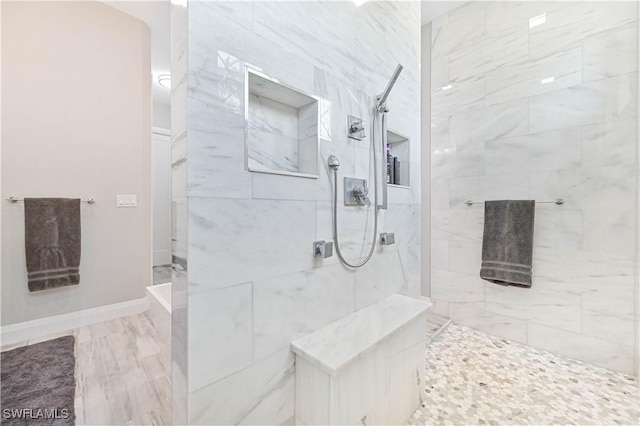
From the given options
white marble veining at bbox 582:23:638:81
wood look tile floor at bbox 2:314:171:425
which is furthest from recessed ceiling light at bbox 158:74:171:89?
white marble veining at bbox 582:23:638:81

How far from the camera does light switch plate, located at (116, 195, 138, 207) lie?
256 centimetres

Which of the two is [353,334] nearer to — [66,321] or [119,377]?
[119,377]

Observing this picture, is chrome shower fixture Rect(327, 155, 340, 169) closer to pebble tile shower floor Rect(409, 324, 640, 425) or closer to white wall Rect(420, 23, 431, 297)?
pebble tile shower floor Rect(409, 324, 640, 425)

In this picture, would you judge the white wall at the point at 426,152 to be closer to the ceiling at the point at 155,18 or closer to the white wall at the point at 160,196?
the ceiling at the point at 155,18

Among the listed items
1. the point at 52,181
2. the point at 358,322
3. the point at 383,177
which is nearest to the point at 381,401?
the point at 358,322

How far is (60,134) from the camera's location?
226 centimetres

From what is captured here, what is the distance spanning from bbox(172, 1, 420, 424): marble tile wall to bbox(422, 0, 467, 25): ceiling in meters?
1.32

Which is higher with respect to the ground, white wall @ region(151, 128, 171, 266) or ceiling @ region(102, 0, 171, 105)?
ceiling @ region(102, 0, 171, 105)

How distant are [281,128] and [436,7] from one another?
7.34ft

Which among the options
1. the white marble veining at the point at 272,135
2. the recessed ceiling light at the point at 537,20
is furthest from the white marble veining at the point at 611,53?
the white marble veining at the point at 272,135

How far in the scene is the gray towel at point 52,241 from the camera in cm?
212

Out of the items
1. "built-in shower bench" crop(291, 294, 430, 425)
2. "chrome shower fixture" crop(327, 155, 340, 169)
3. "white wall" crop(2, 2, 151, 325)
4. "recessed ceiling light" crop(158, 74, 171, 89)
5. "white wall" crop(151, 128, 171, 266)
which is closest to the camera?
"built-in shower bench" crop(291, 294, 430, 425)

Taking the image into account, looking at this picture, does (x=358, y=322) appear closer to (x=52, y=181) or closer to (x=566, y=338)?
(x=566, y=338)

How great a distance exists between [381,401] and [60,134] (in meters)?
3.09
